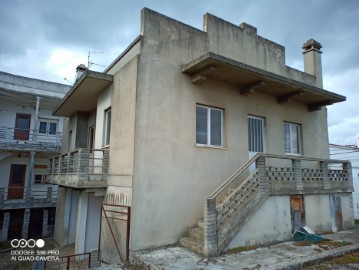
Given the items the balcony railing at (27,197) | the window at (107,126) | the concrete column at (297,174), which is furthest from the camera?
the balcony railing at (27,197)

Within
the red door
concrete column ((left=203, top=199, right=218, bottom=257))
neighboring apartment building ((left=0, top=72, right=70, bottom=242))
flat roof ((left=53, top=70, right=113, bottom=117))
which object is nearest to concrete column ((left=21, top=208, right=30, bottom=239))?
neighboring apartment building ((left=0, top=72, right=70, bottom=242))

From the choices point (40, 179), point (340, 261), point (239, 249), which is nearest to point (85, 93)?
point (239, 249)

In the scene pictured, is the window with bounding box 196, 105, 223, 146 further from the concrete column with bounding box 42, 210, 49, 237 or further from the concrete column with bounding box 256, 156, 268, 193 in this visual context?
the concrete column with bounding box 42, 210, 49, 237

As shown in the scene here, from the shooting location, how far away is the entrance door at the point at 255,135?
9.89m

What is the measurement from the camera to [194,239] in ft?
23.5

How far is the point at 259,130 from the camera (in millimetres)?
10234

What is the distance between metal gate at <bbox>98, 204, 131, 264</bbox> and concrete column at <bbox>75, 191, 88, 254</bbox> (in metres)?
1.48

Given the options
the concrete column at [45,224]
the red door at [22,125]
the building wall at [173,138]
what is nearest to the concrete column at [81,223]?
the building wall at [173,138]

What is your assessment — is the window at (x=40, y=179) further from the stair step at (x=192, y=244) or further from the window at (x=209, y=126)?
the stair step at (x=192, y=244)

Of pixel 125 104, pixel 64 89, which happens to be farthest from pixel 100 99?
pixel 64 89

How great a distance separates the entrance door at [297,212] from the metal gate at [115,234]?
5291 millimetres

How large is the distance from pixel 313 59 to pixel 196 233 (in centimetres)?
1047

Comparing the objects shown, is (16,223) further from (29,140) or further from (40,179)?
(29,140)

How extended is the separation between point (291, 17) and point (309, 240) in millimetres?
7719
